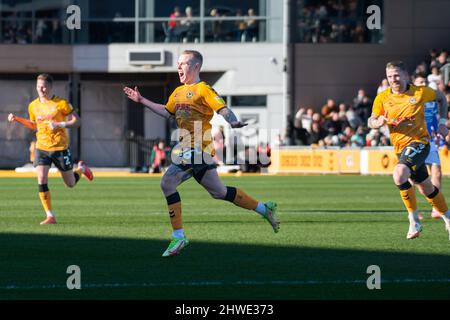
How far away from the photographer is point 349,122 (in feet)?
131

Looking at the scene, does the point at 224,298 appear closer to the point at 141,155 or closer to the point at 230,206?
the point at 230,206

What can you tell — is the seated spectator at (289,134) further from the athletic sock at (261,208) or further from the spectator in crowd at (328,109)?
the athletic sock at (261,208)

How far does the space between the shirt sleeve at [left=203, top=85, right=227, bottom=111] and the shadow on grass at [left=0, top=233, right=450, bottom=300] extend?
63.2 inches

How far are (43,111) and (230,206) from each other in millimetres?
4569

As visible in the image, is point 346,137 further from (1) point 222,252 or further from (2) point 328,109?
(1) point 222,252

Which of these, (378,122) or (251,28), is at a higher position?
(251,28)

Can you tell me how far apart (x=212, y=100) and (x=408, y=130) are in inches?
115

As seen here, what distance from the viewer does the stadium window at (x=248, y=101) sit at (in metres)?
45.3

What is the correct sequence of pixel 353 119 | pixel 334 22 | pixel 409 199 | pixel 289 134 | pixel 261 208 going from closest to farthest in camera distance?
pixel 261 208, pixel 409 199, pixel 289 134, pixel 353 119, pixel 334 22

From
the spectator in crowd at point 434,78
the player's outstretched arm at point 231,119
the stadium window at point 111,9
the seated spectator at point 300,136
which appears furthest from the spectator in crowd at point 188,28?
the player's outstretched arm at point 231,119

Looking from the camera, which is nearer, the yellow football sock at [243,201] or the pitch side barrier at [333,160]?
the yellow football sock at [243,201]

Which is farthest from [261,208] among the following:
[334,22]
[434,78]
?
[334,22]

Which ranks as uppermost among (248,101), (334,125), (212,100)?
(248,101)
